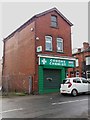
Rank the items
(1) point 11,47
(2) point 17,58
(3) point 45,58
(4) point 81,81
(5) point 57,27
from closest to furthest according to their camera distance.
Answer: (4) point 81,81, (3) point 45,58, (5) point 57,27, (2) point 17,58, (1) point 11,47

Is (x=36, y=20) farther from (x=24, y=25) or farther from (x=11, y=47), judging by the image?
(x=11, y=47)

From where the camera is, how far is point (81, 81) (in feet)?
65.3

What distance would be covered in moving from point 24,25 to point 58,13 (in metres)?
4.53

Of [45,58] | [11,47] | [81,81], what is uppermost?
[11,47]

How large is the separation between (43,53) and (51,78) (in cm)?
304

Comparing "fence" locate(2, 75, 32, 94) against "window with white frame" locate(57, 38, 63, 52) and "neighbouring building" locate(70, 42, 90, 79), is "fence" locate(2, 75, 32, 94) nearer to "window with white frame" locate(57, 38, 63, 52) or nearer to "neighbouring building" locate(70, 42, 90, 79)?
"window with white frame" locate(57, 38, 63, 52)

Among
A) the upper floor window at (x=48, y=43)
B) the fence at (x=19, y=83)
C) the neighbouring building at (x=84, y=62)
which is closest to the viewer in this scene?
the fence at (x=19, y=83)

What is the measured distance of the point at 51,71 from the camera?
2384 cm

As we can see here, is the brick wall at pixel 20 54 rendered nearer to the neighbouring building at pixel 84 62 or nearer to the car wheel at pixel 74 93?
the car wheel at pixel 74 93

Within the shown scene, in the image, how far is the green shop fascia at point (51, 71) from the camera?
22.6 m

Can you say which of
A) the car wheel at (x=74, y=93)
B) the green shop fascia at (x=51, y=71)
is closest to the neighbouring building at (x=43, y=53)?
the green shop fascia at (x=51, y=71)

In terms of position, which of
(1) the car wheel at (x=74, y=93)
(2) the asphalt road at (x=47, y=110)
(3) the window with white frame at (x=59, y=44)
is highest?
(3) the window with white frame at (x=59, y=44)

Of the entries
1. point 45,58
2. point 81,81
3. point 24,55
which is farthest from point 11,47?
point 81,81

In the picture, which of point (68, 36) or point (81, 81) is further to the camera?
point (68, 36)
